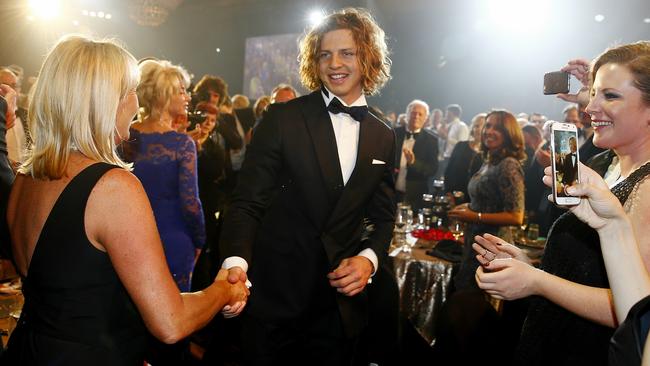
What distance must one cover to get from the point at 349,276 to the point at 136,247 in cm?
81

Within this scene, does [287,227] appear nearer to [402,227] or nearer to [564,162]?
[564,162]

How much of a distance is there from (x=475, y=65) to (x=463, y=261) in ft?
33.9

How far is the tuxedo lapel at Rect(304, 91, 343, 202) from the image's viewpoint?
6.04 feet

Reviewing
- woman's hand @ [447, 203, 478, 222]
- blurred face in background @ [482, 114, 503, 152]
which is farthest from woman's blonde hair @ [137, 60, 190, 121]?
blurred face in background @ [482, 114, 503, 152]

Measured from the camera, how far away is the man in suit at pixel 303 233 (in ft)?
5.97

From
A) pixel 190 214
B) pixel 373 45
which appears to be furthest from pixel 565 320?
pixel 190 214

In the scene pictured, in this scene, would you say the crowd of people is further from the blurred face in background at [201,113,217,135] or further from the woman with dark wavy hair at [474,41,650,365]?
the blurred face in background at [201,113,217,135]

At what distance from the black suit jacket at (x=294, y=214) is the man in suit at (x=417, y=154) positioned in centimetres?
446

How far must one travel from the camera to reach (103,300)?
4.11 feet

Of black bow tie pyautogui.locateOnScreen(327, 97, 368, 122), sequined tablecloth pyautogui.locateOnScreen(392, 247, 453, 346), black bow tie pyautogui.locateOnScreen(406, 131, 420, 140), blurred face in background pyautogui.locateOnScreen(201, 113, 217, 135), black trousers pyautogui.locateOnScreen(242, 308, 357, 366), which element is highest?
black bow tie pyautogui.locateOnScreen(327, 97, 368, 122)

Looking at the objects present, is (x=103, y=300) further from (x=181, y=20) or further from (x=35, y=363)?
(x=181, y=20)

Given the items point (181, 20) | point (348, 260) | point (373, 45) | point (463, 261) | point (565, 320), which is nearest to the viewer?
point (565, 320)

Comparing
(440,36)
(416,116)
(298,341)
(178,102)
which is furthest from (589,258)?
(440,36)

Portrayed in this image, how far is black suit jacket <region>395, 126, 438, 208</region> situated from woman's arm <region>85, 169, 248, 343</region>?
5248 millimetres
